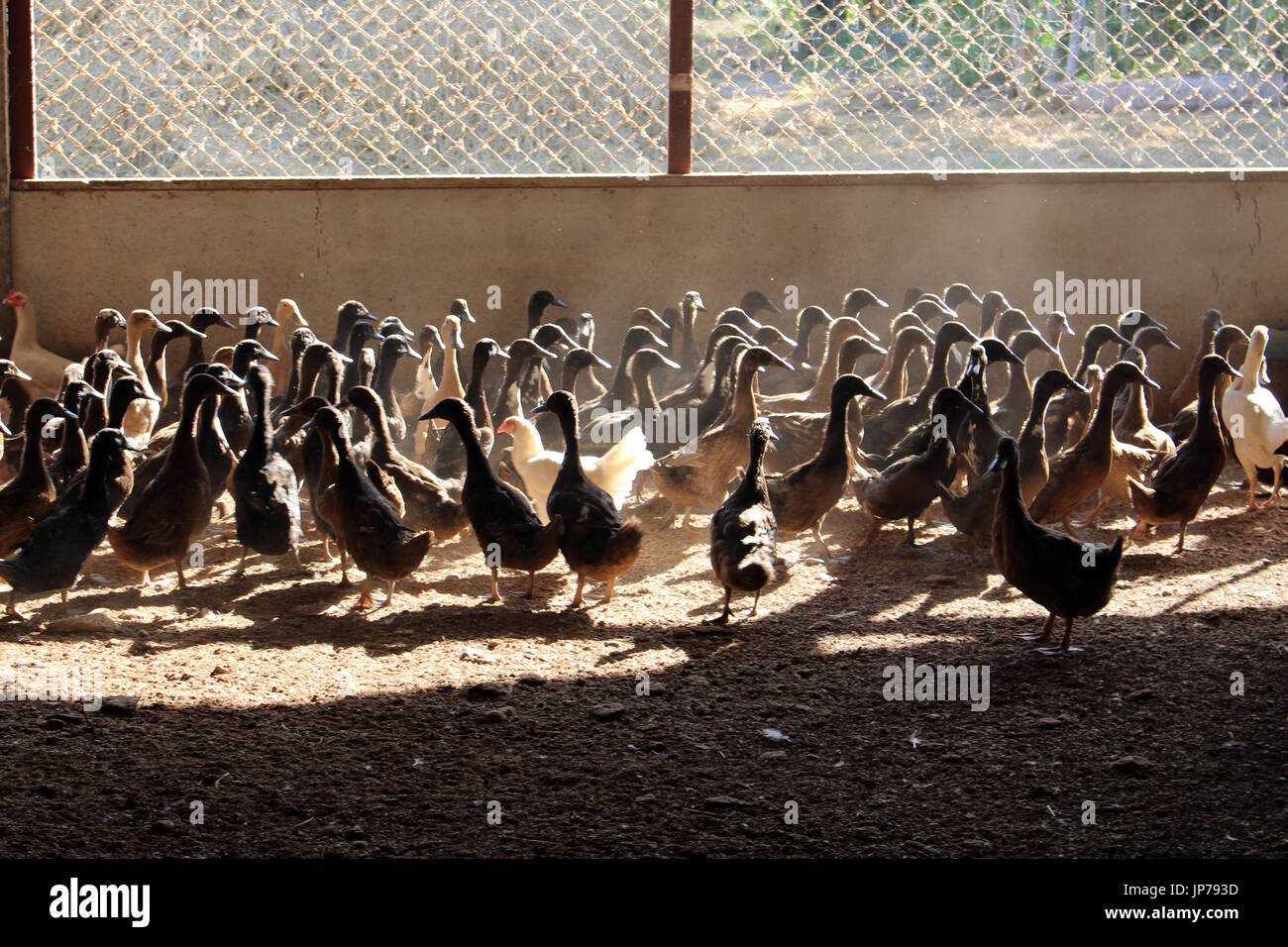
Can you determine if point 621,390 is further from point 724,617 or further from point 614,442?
point 724,617

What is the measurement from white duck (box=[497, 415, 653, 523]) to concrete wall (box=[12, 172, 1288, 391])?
2639 mm

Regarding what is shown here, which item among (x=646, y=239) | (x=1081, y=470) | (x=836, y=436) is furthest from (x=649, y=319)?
(x=1081, y=470)

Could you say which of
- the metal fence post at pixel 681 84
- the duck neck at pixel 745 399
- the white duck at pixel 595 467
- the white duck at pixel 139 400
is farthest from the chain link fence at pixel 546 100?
the white duck at pixel 595 467

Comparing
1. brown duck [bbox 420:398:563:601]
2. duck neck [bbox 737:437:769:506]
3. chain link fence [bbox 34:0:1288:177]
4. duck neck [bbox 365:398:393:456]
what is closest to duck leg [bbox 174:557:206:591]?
duck neck [bbox 365:398:393:456]

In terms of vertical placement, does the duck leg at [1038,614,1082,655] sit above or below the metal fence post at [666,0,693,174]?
below

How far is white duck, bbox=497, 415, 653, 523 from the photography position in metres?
6.54

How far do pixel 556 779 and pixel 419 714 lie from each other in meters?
0.70

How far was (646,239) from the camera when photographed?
29.9ft

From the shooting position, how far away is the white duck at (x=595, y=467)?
21.5 ft

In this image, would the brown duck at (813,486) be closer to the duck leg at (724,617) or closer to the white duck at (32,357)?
the duck leg at (724,617)

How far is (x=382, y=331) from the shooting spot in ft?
27.9

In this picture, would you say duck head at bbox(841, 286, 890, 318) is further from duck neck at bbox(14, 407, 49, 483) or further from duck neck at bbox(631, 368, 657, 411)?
duck neck at bbox(14, 407, 49, 483)

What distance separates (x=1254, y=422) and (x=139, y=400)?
251 inches
